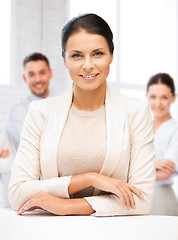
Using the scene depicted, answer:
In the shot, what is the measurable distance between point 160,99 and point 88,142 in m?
1.57

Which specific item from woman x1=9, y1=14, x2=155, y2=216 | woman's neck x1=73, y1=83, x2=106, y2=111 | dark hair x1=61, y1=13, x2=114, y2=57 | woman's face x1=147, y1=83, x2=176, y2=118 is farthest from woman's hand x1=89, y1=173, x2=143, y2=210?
woman's face x1=147, y1=83, x2=176, y2=118

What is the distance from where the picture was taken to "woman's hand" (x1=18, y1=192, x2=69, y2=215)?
4.02ft

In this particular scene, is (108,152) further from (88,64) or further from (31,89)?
(31,89)

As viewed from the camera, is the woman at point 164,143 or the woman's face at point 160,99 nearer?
the woman at point 164,143

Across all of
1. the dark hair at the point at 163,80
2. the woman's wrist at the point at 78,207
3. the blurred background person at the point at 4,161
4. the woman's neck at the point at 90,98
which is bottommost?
the blurred background person at the point at 4,161

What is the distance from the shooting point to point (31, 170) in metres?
1.38

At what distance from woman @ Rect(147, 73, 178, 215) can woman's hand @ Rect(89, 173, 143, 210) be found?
1182 millimetres

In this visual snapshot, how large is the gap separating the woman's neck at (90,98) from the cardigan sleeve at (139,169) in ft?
0.45

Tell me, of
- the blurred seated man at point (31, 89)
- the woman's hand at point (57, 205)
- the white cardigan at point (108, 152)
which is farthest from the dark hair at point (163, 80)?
the woman's hand at point (57, 205)

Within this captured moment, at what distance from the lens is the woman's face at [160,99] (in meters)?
2.83

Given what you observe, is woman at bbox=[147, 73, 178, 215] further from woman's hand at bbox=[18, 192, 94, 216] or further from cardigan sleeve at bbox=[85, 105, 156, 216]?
woman's hand at bbox=[18, 192, 94, 216]
